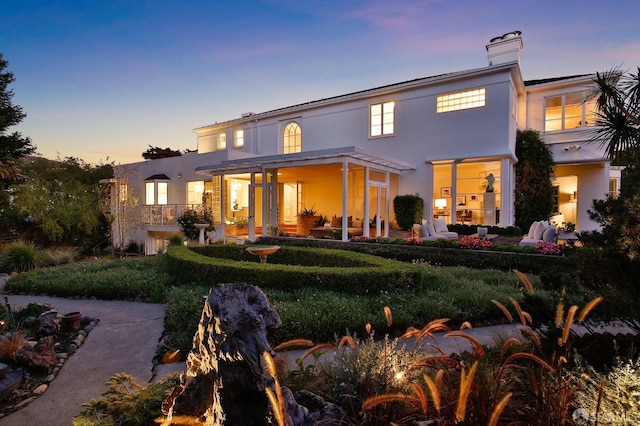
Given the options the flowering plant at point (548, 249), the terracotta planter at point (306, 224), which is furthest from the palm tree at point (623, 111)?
the terracotta planter at point (306, 224)

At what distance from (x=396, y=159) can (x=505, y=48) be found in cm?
774

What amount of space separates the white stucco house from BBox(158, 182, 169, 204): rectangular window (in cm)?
7

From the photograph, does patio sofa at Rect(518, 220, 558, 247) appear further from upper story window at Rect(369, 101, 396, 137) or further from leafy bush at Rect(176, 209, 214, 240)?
leafy bush at Rect(176, 209, 214, 240)

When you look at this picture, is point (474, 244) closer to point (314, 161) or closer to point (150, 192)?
point (314, 161)

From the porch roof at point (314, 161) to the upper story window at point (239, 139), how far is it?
5.85 m

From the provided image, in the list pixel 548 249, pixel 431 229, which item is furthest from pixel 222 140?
pixel 548 249

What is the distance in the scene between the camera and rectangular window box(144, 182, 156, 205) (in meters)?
21.9

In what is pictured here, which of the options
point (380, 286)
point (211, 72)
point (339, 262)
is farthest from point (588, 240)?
point (211, 72)

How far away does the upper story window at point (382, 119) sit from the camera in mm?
17969

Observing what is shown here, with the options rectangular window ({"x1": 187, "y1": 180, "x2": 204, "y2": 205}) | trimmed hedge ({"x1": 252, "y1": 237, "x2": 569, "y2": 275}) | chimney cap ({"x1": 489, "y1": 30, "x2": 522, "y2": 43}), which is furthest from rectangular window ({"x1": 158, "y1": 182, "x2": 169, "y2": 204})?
chimney cap ({"x1": 489, "y1": 30, "x2": 522, "y2": 43})

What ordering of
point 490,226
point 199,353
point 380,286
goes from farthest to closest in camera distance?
point 490,226 → point 380,286 → point 199,353

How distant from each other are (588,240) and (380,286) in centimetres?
381

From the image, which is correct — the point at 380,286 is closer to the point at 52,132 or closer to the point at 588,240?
the point at 588,240

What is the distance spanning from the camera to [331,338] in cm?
502
